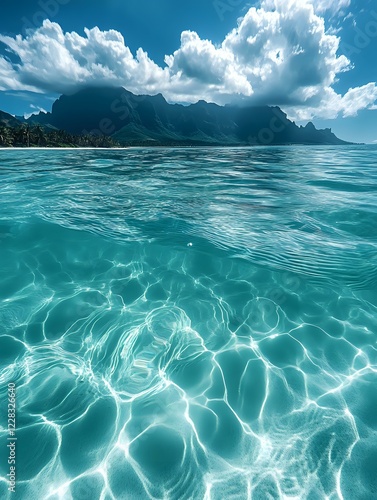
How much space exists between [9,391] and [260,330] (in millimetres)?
5441

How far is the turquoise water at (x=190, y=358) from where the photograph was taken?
369cm

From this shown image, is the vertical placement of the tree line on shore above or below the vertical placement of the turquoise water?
above

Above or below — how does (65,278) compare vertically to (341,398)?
above

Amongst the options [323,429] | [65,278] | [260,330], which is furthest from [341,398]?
[65,278]

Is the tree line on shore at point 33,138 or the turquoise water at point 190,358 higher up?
the tree line on shore at point 33,138

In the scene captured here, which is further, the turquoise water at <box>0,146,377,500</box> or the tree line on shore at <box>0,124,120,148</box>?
the tree line on shore at <box>0,124,120,148</box>

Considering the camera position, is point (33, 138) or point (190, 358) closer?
point (190, 358)

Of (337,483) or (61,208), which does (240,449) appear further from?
(61,208)

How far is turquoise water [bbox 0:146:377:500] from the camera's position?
3689 millimetres

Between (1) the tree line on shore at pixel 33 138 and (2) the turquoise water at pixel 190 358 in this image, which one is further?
(1) the tree line on shore at pixel 33 138

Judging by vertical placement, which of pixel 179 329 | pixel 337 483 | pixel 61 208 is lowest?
pixel 337 483

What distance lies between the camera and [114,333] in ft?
19.5

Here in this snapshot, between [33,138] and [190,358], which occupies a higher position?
[33,138]

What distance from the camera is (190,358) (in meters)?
5.36
